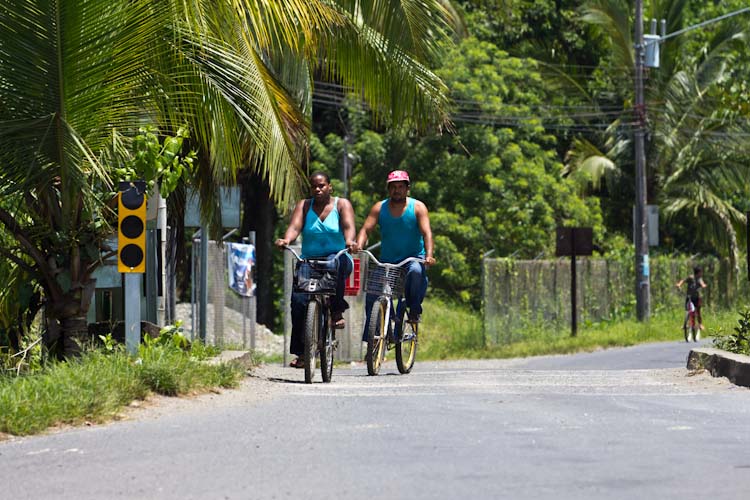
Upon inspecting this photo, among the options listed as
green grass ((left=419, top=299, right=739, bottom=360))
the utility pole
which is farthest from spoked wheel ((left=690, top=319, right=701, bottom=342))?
the utility pole

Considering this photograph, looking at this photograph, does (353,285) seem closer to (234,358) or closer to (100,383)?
(234,358)

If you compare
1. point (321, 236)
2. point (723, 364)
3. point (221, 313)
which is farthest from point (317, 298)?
point (221, 313)

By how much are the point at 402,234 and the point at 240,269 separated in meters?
10.0

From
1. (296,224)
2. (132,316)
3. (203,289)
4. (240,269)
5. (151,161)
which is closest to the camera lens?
(132,316)

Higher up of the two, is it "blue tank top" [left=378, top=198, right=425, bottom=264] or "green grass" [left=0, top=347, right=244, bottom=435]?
"blue tank top" [left=378, top=198, right=425, bottom=264]

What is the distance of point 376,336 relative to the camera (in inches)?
477

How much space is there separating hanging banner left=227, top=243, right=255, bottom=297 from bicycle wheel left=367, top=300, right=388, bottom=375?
930 cm

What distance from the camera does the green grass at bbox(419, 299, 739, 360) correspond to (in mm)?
26094

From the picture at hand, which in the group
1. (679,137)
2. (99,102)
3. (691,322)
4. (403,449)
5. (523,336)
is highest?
(679,137)

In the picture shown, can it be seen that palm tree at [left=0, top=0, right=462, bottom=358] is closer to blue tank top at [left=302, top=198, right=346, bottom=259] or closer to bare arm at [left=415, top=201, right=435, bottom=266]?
blue tank top at [left=302, top=198, right=346, bottom=259]

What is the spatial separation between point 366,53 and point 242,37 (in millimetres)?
2131

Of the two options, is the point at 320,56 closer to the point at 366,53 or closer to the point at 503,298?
the point at 366,53

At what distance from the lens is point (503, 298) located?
91.0 ft

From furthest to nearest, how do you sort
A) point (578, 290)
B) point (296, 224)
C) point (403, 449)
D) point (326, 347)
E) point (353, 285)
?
point (578, 290) → point (353, 285) → point (296, 224) → point (326, 347) → point (403, 449)
